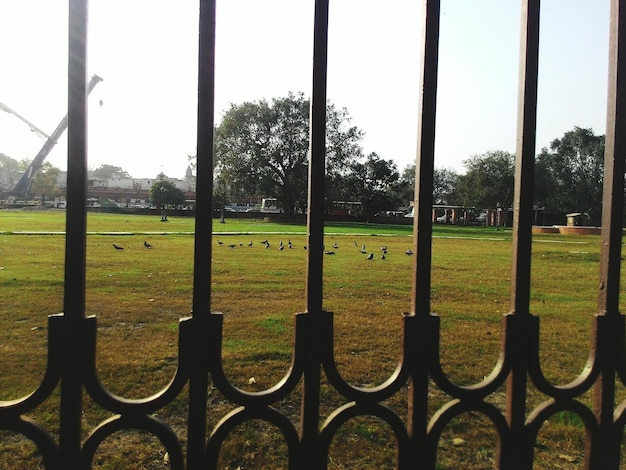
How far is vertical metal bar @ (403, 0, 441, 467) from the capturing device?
1240mm

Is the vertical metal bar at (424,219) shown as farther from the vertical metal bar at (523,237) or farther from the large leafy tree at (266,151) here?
the large leafy tree at (266,151)

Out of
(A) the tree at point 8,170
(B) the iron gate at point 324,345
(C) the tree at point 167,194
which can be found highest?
(A) the tree at point 8,170

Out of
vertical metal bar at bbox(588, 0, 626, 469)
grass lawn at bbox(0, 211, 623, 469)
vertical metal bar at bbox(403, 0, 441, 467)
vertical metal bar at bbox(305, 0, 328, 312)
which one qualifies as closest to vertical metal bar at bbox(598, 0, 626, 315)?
vertical metal bar at bbox(588, 0, 626, 469)

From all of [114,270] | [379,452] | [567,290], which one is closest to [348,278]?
[567,290]

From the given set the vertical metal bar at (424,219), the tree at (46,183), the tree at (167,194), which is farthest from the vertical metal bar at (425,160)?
the tree at (46,183)

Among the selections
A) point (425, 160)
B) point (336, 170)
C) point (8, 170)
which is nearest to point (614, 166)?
point (425, 160)

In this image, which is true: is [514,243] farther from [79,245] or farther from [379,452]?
[379,452]

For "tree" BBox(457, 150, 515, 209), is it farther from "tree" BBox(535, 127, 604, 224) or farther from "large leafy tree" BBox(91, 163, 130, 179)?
"large leafy tree" BBox(91, 163, 130, 179)

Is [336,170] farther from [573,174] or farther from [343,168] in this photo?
[573,174]

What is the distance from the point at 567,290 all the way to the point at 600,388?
770 cm

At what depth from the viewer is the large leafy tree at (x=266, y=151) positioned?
48.8 metres

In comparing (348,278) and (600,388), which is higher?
(600,388)

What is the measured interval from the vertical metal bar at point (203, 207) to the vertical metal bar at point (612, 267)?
102cm

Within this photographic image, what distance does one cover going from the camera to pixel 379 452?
2.35 metres
